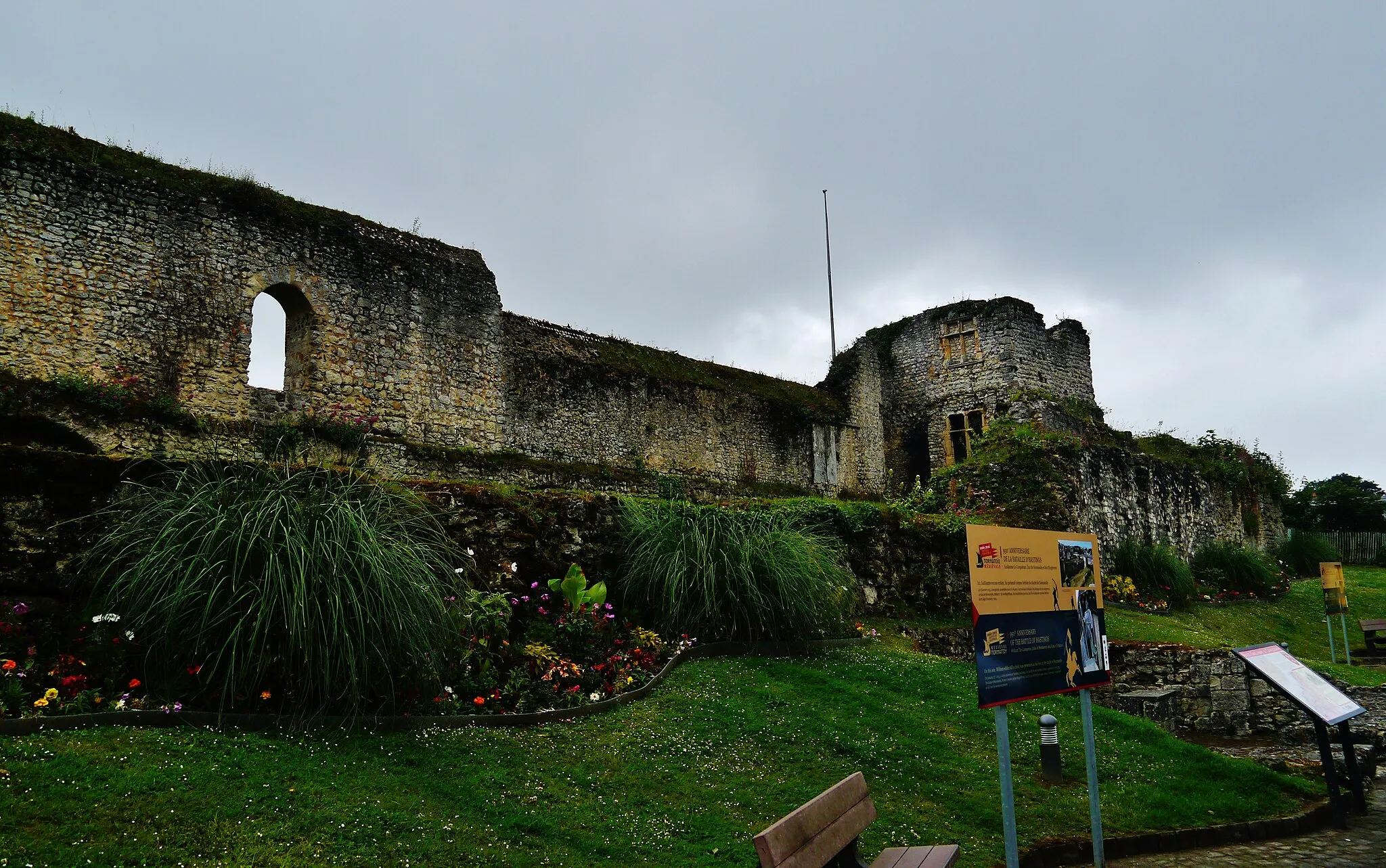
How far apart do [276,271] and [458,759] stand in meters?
8.83

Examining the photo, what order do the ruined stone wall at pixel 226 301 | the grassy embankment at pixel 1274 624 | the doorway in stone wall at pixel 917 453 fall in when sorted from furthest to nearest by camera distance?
the doorway in stone wall at pixel 917 453
the grassy embankment at pixel 1274 624
the ruined stone wall at pixel 226 301

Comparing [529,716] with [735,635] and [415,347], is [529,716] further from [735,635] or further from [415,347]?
[415,347]

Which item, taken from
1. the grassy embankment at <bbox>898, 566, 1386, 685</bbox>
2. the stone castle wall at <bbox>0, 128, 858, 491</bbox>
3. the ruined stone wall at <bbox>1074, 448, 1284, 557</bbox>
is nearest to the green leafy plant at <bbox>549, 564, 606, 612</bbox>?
the grassy embankment at <bbox>898, 566, 1386, 685</bbox>

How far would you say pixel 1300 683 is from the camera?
6.29 metres

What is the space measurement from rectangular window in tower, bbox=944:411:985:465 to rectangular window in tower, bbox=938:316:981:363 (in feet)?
4.84

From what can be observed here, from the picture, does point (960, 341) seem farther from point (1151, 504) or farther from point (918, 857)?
point (918, 857)

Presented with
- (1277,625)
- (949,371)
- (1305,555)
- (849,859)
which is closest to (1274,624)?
(1277,625)

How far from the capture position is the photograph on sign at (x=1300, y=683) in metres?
6.08

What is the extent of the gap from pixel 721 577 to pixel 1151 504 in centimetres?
1473

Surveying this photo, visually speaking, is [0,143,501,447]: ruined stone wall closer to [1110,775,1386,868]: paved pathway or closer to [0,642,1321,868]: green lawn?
[0,642,1321,868]: green lawn

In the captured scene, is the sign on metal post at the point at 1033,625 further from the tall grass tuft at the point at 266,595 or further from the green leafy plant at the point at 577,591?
the green leafy plant at the point at 577,591

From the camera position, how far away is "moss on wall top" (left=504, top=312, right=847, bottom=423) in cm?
1467

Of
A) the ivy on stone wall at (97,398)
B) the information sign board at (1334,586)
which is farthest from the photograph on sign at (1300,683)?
the ivy on stone wall at (97,398)

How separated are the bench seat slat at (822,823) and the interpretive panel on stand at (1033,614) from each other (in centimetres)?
76
